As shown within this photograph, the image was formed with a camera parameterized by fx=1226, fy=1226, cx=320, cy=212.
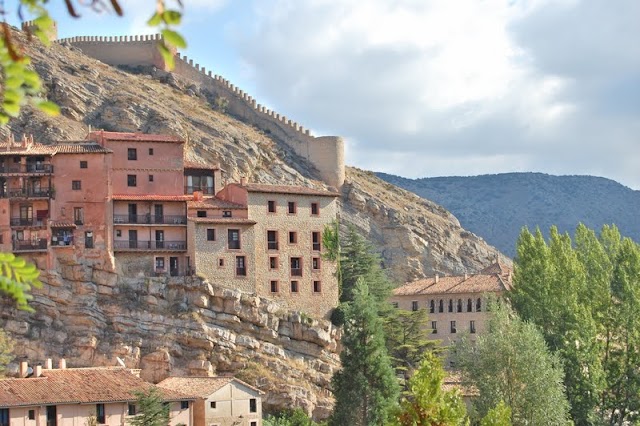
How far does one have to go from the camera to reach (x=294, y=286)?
70125mm

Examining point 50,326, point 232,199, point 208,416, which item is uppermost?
point 232,199

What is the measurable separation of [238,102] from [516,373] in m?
54.7

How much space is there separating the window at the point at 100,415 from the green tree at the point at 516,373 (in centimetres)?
1804

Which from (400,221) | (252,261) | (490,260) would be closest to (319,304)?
(252,261)

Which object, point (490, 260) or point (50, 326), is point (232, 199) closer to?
point (50, 326)

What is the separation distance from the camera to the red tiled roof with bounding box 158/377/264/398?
6131 centimetres

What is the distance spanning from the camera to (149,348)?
64125 millimetres

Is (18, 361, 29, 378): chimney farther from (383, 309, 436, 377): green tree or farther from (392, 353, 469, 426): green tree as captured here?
(392, 353, 469, 426): green tree

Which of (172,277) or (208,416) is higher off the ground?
(172,277)

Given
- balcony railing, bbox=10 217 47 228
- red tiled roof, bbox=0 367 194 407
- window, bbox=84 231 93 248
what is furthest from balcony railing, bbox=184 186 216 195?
red tiled roof, bbox=0 367 194 407

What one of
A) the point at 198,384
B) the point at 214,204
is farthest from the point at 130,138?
the point at 198,384

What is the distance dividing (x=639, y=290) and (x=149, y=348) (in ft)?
94.6

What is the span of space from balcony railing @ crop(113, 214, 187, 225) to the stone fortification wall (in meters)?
43.0

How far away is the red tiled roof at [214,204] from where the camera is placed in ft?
225
